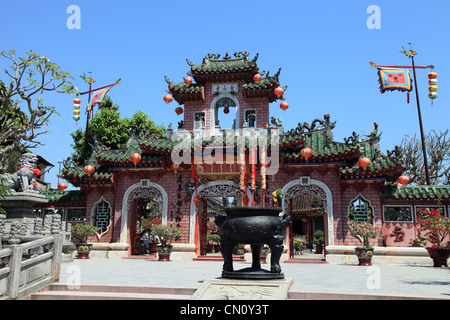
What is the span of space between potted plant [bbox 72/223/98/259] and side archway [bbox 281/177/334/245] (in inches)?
317

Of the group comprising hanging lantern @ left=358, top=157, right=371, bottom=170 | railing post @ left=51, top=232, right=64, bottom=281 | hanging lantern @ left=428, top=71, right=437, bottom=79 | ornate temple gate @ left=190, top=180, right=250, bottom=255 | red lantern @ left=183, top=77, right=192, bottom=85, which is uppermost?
red lantern @ left=183, top=77, right=192, bottom=85

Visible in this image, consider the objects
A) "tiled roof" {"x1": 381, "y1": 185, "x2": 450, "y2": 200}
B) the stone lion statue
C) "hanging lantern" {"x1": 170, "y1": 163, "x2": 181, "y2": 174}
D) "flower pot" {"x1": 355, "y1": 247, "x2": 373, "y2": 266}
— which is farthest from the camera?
"hanging lantern" {"x1": 170, "y1": 163, "x2": 181, "y2": 174}

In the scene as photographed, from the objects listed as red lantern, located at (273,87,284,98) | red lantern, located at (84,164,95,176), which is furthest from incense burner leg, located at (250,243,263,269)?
red lantern, located at (84,164,95,176)

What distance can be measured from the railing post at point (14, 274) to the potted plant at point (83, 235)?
9835mm

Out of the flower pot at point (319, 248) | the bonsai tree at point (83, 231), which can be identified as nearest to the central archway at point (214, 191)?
the bonsai tree at point (83, 231)

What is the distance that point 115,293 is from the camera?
20.1 feet

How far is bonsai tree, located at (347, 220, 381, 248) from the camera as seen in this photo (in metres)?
13.3

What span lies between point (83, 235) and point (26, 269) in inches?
388

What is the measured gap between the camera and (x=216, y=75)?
17.3m

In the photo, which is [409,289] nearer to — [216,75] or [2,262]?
[2,262]

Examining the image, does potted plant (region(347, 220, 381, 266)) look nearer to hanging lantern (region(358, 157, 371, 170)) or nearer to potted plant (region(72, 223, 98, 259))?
hanging lantern (region(358, 157, 371, 170))

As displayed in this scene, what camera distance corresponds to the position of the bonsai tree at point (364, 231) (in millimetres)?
13289

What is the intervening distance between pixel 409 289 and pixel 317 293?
1.97 m
